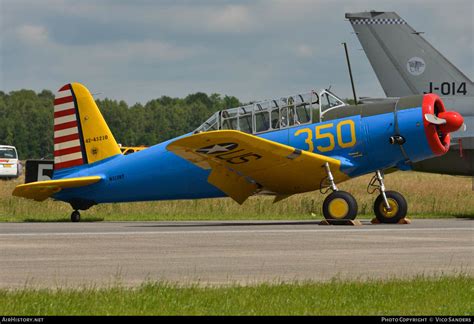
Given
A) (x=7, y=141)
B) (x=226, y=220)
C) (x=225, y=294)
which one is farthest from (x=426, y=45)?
(x=7, y=141)

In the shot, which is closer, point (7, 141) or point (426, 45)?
point (426, 45)

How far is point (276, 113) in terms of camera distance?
22.8 m

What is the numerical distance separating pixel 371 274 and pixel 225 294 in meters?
2.42

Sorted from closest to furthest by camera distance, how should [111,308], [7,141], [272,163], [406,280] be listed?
1. [111,308]
2. [406,280]
3. [272,163]
4. [7,141]

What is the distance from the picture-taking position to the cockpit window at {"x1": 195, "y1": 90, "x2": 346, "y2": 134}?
22.6 m

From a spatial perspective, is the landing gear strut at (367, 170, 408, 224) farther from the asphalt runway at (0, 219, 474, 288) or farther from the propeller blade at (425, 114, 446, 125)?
the asphalt runway at (0, 219, 474, 288)

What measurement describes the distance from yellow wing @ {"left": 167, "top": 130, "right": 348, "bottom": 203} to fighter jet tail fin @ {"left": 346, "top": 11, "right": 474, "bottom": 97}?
25.9 ft

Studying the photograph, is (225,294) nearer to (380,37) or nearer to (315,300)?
(315,300)

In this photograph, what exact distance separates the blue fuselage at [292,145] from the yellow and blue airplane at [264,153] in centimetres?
2

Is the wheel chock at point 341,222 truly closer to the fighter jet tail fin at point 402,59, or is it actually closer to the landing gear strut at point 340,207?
the landing gear strut at point 340,207

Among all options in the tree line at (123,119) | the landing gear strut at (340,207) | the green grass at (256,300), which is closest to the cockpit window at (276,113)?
the landing gear strut at (340,207)

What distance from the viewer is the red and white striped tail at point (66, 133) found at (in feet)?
80.8

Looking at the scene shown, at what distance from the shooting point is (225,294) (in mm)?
10273

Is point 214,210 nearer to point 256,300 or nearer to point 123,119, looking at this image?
Answer: point 256,300
